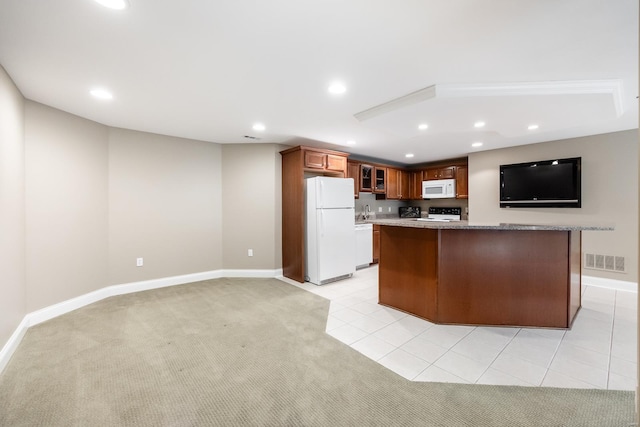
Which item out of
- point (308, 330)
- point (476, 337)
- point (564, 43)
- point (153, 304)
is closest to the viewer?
point (564, 43)

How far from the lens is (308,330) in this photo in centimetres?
271

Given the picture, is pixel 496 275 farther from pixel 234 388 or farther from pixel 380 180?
pixel 380 180

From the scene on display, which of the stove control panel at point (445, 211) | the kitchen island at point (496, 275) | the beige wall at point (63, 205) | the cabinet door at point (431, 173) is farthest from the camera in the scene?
the cabinet door at point (431, 173)

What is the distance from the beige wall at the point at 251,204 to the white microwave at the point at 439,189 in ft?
11.9

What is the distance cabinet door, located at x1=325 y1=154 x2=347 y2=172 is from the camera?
4707 millimetres

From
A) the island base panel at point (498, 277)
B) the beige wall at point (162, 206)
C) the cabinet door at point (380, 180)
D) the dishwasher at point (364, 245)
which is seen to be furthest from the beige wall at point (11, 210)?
the cabinet door at point (380, 180)

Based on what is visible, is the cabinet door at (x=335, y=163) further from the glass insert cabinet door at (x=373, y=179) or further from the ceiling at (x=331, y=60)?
the ceiling at (x=331, y=60)

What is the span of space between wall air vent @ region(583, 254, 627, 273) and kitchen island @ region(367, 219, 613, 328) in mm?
1956

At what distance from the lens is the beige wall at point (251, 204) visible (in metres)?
4.67

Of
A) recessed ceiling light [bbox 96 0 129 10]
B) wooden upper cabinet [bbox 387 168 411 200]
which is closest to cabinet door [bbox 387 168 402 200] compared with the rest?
wooden upper cabinet [bbox 387 168 411 200]

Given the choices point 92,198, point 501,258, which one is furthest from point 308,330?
point 92,198

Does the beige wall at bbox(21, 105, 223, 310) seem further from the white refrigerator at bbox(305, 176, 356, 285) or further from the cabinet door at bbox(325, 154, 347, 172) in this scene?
the cabinet door at bbox(325, 154, 347, 172)

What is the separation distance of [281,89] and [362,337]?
2.50m

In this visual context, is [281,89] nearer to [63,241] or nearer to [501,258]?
[501,258]
